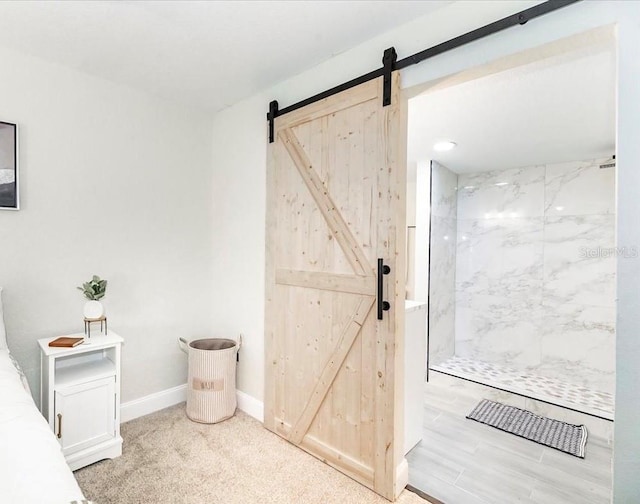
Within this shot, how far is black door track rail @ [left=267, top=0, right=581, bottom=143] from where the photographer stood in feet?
4.84

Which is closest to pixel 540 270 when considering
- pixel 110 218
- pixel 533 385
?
pixel 533 385

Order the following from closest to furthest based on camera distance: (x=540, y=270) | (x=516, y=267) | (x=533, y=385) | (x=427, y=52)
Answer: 1. (x=427, y=52)
2. (x=533, y=385)
3. (x=540, y=270)
4. (x=516, y=267)

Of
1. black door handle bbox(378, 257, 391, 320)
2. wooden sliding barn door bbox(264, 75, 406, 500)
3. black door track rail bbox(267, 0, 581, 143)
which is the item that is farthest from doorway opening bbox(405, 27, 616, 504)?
black door handle bbox(378, 257, 391, 320)

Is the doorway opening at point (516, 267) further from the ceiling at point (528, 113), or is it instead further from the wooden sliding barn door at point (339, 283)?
the wooden sliding barn door at point (339, 283)

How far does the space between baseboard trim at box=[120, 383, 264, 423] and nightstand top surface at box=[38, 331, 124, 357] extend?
69 centimetres

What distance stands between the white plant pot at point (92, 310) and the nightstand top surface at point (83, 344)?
14 cm

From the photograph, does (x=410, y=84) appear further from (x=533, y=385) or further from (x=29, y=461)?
(x=533, y=385)

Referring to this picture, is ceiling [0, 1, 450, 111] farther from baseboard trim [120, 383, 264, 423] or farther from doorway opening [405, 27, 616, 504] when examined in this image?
baseboard trim [120, 383, 264, 423]

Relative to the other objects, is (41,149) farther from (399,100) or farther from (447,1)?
(447,1)

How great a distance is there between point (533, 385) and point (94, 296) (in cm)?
421

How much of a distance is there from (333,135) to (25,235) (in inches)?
83.1

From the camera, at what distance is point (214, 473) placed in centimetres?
212

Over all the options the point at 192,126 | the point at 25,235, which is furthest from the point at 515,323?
the point at 25,235

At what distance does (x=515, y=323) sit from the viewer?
4375 mm
